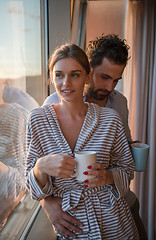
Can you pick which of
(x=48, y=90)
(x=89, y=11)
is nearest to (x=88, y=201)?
(x=48, y=90)

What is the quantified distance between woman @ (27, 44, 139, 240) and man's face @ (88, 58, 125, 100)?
16.0 inches

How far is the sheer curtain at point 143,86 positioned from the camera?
2.39m

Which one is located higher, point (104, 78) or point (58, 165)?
point (104, 78)

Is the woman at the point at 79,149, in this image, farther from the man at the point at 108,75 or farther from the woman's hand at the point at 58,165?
the man at the point at 108,75

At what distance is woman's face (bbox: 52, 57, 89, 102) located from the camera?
→ 923mm

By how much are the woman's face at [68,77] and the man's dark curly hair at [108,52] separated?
495mm

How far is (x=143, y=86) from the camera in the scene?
2484 millimetres

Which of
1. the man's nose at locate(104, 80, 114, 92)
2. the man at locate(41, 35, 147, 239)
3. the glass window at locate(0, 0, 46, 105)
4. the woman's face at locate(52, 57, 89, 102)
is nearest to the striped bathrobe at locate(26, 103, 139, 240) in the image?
the woman's face at locate(52, 57, 89, 102)

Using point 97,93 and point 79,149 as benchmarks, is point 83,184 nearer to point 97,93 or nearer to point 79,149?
point 79,149

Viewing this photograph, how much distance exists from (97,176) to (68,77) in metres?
0.42

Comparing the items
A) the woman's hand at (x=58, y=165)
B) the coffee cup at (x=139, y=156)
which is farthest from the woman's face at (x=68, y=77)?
the coffee cup at (x=139, y=156)

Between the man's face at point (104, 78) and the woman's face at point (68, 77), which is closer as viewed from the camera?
the woman's face at point (68, 77)

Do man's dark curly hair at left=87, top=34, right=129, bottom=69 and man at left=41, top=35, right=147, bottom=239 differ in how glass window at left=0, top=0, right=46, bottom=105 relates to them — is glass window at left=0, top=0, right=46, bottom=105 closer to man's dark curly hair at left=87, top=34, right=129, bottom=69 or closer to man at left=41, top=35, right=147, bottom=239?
man at left=41, top=35, right=147, bottom=239

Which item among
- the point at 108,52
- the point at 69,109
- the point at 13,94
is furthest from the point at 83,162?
the point at 108,52
